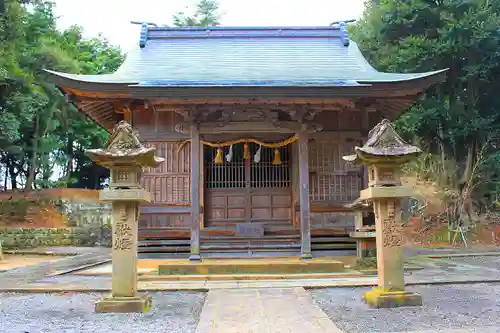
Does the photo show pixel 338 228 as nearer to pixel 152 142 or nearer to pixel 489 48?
pixel 152 142

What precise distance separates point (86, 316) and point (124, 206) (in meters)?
1.46

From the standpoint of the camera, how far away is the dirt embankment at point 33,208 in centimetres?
2312

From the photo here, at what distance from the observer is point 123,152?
6.11 meters

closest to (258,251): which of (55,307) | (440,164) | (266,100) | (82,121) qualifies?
(266,100)

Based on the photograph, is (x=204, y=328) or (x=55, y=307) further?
(x=55, y=307)

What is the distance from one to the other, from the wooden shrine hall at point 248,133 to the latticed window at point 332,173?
0.02 meters

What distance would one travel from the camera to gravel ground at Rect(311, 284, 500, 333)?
509cm

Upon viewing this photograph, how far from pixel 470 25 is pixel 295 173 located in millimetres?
9653

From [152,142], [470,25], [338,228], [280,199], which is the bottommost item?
[338,228]

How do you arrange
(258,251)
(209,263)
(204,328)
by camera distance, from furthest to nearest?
(258,251) < (209,263) < (204,328)

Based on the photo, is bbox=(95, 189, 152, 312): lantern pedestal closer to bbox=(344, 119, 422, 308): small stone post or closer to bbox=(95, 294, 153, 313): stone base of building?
bbox=(95, 294, 153, 313): stone base of building

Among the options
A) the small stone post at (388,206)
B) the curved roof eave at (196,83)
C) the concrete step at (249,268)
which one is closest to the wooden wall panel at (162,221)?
the concrete step at (249,268)

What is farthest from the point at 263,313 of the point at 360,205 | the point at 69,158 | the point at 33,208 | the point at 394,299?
the point at 69,158

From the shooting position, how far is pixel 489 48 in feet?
54.9
